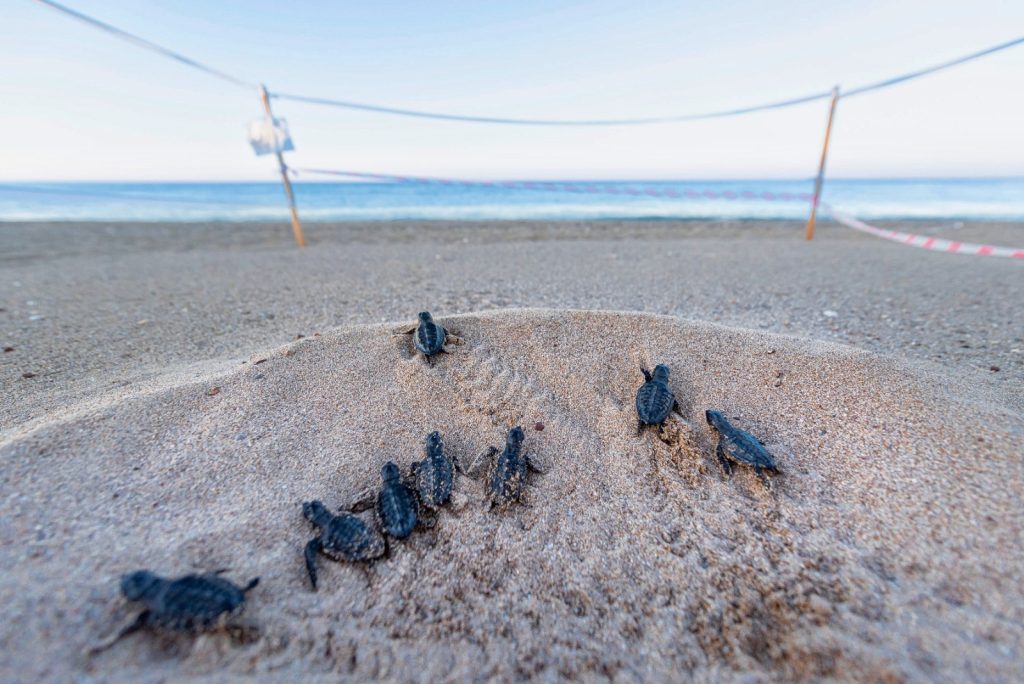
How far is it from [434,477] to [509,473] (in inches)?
14.4

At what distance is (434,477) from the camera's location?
2135 millimetres

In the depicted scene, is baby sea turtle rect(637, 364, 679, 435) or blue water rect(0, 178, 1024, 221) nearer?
baby sea turtle rect(637, 364, 679, 435)

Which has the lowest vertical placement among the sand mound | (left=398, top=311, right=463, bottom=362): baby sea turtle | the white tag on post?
the sand mound

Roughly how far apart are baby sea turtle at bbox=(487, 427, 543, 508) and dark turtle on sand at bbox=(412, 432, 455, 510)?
0.68 feet

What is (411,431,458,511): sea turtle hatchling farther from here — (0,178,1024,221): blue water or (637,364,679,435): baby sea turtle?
(0,178,1024,221): blue water

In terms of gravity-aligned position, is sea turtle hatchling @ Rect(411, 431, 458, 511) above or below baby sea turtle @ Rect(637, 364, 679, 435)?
below

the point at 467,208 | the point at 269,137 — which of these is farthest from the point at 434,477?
the point at 467,208

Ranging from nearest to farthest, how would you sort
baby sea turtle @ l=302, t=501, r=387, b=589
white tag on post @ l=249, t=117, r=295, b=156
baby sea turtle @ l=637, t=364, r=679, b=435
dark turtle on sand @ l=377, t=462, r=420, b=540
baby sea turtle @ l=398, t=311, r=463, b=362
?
baby sea turtle @ l=302, t=501, r=387, b=589 < dark turtle on sand @ l=377, t=462, r=420, b=540 < baby sea turtle @ l=637, t=364, r=679, b=435 < baby sea turtle @ l=398, t=311, r=463, b=362 < white tag on post @ l=249, t=117, r=295, b=156

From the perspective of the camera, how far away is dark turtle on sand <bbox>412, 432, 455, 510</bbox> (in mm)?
2082

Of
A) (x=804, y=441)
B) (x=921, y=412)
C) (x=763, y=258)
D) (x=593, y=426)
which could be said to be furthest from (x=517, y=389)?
(x=763, y=258)

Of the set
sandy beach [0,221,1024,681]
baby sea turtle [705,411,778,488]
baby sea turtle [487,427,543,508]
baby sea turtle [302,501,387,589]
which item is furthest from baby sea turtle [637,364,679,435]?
baby sea turtle [302,501,387,589]

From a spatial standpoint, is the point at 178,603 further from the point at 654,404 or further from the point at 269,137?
the point at 269,137

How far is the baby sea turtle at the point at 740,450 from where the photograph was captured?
2127mm

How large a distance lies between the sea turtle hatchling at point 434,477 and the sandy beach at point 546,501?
8 centimetres
